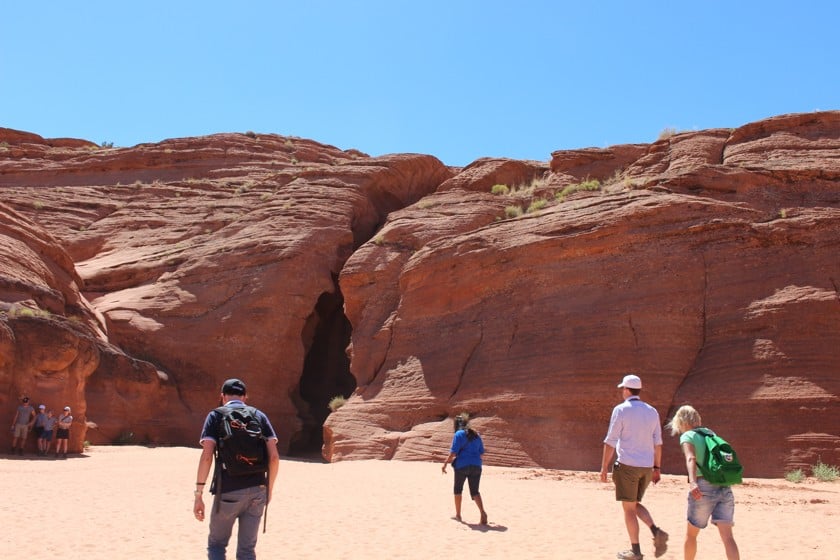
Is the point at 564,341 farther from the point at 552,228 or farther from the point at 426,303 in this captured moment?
the point at 426,303

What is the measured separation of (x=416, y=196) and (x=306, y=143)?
11.0 m

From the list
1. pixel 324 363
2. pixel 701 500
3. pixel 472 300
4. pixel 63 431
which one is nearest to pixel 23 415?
pixel 63 431

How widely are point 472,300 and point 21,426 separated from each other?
1195cm

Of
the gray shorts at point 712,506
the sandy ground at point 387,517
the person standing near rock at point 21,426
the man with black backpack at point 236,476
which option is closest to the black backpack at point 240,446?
the man with black backpack at point 236,476

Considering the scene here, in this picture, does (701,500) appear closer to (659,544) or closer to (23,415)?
(659,544)

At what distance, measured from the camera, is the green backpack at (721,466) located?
7.12 meters

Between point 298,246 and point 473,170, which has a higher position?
point 473,170

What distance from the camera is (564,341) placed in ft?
66.7

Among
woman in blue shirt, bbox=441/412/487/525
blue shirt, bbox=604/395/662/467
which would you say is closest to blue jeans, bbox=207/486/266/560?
blue shirt, bbox=604/395/662/467

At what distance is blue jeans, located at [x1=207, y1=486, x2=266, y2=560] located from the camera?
6.05 meters

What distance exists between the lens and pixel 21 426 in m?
18.6

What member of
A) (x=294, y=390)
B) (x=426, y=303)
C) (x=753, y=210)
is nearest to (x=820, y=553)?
(x=753, y=210)

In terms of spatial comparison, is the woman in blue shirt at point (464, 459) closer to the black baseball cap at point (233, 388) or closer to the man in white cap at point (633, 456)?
the man in white cap at point (633, 456)

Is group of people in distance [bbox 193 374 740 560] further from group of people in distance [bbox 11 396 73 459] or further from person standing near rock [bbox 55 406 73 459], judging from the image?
person standing near rock [bbox 55 406 73 459]
